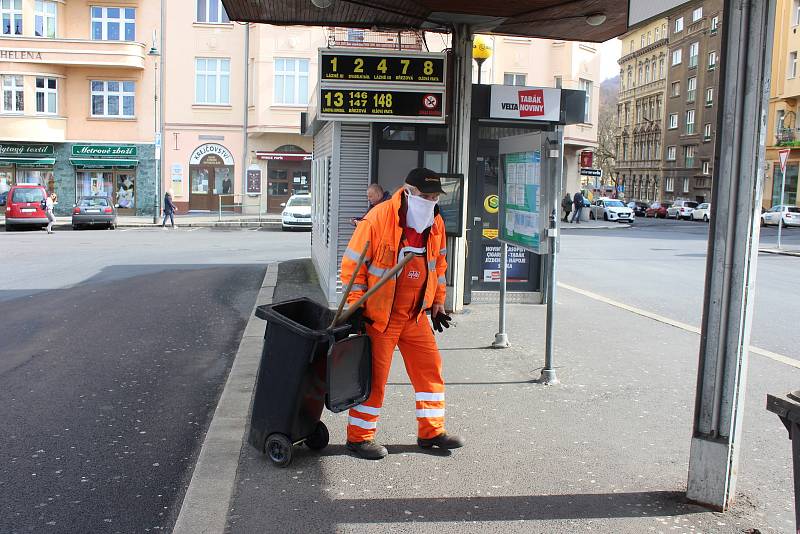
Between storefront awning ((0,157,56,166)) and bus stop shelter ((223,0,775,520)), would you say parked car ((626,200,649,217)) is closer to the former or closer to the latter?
storefront awning ((0,157,56,166))

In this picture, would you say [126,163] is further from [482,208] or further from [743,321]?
[743,321]

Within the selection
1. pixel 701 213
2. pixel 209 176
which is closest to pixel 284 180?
pixel 209 176

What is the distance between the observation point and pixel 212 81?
128 feet

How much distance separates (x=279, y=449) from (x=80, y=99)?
37.2 meters

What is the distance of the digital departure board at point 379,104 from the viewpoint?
9.45 meters

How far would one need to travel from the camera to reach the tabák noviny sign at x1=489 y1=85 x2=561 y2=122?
33.6 ft

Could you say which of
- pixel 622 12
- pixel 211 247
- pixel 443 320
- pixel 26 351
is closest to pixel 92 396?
pixel 26 351

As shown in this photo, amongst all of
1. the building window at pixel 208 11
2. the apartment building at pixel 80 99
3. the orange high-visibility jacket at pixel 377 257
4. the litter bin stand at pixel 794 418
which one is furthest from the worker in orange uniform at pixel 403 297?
the building window at pixel 208 11

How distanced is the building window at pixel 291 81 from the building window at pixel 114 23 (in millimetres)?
7254

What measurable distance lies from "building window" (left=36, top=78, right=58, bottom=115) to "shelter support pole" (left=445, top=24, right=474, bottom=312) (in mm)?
32771

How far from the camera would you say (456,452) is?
5168mm

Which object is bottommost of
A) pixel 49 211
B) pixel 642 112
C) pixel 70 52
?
pixel 49 211

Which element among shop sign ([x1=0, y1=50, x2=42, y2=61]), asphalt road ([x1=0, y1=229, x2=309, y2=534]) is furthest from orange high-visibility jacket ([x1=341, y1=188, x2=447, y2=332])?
shop sign ([x1=0, y1=50, x2=42, y2=61])

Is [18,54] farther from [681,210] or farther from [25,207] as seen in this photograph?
[681,210]
